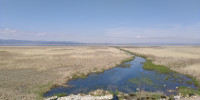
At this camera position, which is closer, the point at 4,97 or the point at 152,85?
the point at 4,97

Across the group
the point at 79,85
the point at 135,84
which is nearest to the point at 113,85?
the point at 135,84

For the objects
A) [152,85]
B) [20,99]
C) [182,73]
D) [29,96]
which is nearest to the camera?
[20,99]

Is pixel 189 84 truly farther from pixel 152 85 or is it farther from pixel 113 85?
pixel 113 85

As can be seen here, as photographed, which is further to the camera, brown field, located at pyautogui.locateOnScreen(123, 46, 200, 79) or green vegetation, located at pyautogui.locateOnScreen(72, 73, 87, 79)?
brown field, located at pyautogui.locateOnScreen(123, 46, 200, 79)

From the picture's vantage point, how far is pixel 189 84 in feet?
54.7

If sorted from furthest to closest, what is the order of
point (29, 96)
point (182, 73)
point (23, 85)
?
point (182, 73) < point (23, 85) < point (29, 96)

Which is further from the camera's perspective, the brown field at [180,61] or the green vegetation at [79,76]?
the brown field at [180,61]

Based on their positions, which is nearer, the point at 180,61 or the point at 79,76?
the point at 79,76

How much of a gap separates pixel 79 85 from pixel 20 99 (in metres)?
7.50

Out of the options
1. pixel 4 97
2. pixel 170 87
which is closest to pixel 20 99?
pixel 4 97

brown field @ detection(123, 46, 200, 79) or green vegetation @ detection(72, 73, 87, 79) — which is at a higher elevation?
brown field @ detection(123, 46, 200, 79)

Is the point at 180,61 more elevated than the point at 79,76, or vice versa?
the point at 180,61

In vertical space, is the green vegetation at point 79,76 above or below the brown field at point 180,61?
below

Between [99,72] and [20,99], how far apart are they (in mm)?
14893
